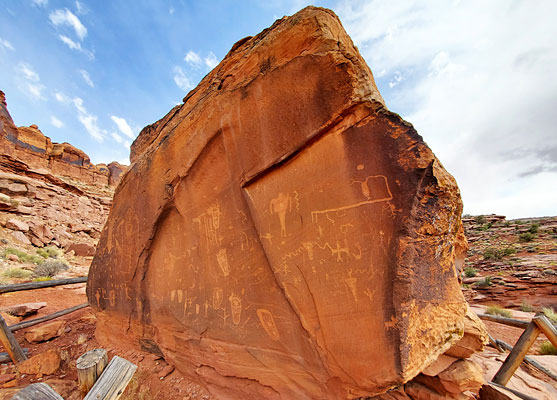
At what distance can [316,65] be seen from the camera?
2.16 m

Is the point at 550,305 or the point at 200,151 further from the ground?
the point at 200,151

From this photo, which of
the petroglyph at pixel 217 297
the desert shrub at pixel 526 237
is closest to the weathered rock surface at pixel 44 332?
the petroglyph at pixel 217 297

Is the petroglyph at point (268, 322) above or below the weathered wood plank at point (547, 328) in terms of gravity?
above

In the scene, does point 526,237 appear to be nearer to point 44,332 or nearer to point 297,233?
point 297,233

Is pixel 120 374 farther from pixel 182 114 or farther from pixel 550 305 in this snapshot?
pixel 550 305

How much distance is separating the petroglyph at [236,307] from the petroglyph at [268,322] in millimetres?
282

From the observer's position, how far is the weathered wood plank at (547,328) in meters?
2.82

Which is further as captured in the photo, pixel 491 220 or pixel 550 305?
pixel 491 220

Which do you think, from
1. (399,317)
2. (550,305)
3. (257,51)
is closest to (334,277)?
(399,317)

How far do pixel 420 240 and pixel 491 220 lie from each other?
102 feet

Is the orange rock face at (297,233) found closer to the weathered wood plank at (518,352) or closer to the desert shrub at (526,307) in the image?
the weathered wood plank at (518,352)

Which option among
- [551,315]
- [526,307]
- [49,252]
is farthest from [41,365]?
[526,307]

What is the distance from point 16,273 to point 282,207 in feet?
35.3

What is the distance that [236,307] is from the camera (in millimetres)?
2799
